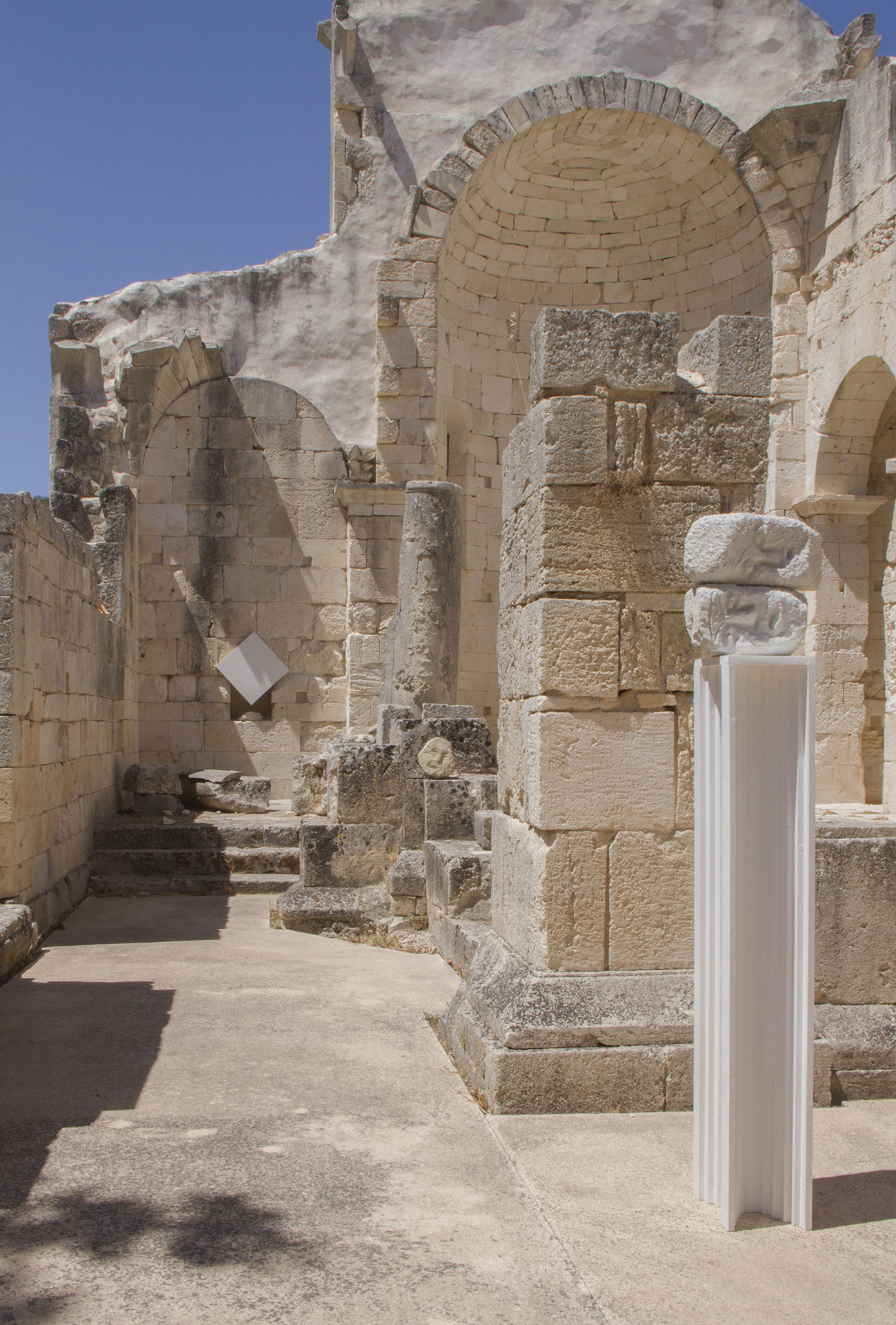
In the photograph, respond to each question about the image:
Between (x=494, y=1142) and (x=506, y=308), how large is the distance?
36.2 feet

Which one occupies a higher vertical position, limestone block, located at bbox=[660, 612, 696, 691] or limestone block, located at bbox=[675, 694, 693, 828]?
limestone block, located at bbox=[660, 612, 696, 691]

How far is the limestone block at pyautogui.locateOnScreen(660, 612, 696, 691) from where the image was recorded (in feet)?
13.6

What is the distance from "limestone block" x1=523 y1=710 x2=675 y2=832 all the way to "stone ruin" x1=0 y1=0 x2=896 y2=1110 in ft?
4.74

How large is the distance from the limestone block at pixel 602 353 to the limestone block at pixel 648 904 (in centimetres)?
172

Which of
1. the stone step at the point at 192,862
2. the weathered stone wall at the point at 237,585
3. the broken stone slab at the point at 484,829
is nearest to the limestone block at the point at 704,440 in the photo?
the broken stone slab at the point at 484,829

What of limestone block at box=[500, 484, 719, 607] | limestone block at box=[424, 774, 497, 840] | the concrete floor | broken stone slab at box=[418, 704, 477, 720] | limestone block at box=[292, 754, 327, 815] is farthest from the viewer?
limestone block at box=[292, 754, 327, 815]

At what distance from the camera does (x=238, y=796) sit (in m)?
10.1

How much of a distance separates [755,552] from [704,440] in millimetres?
1272

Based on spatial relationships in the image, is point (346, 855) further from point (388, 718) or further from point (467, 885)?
point (467, 885)

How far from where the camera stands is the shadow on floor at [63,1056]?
350cm

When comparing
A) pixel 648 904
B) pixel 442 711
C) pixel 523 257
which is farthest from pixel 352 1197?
pixel 523 257

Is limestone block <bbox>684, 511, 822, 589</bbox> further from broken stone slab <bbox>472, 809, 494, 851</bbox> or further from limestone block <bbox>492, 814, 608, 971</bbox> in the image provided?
broken stone slab <bbox>472, 809, 494, 851</bbox>

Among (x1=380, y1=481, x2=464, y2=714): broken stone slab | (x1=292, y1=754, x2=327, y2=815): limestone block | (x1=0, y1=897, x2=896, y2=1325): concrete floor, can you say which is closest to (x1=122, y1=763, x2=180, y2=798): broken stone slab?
(x1=292, y1=754, x2=327, y2=815): limestone block

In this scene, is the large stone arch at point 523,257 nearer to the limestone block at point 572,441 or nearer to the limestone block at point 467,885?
the limestone block at point 467,885
